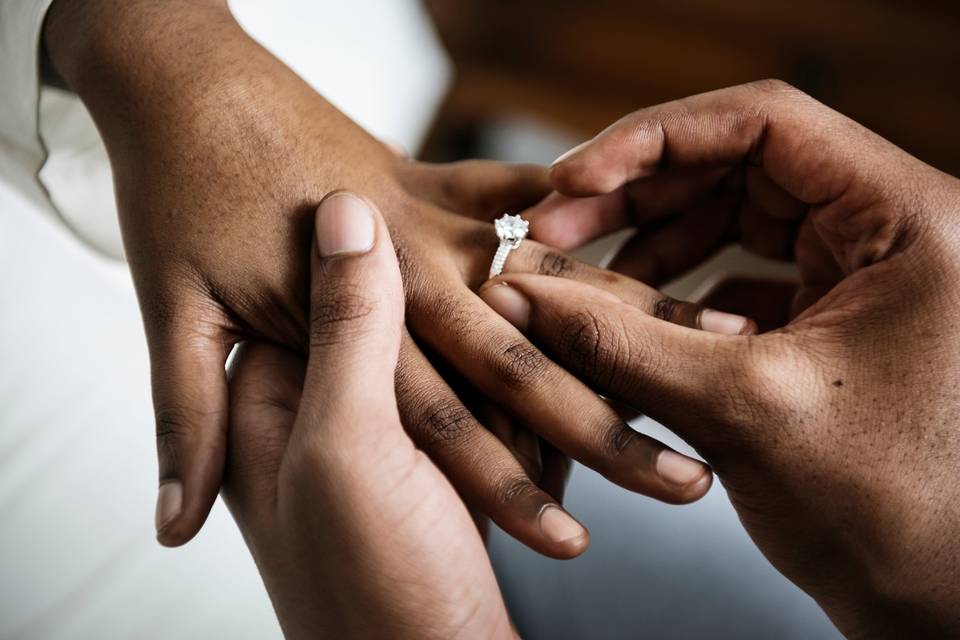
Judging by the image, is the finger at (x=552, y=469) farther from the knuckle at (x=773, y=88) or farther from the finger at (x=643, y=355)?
the knuckle at (x=773, y=88)

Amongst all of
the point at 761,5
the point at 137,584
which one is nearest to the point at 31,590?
the point at 137,584

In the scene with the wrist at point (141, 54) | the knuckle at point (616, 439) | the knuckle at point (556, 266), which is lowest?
the knuckle at point (616, 439)

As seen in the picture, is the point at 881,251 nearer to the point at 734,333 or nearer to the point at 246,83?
the point at 734,333

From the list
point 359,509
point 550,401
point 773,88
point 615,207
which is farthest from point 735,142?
point 359,509

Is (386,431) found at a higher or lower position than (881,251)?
lower

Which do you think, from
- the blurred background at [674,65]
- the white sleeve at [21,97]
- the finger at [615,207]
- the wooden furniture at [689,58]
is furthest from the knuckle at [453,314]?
the wooden furniture at [689,58]

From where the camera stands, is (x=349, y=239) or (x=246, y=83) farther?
(x=246, y=83)

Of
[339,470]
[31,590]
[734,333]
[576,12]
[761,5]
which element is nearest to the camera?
[339,470]
